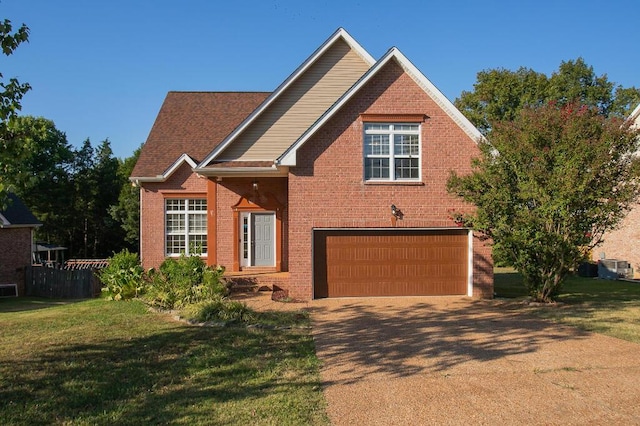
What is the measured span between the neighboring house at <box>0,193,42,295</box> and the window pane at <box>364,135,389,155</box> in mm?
14467

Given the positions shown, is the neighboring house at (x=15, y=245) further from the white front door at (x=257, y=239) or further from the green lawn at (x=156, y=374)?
the green lawn at (x=156, y=374)

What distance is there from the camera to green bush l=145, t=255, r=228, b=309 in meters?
13.3

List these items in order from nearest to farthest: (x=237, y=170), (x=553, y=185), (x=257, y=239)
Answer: (x=553, y=185) < (x=237, y=170) < (x=257, y=239)

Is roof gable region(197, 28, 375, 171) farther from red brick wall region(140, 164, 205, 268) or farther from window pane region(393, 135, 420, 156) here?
window pane region(393, 135, 420, 156)

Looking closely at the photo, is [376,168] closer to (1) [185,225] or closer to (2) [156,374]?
(1) [185,225]

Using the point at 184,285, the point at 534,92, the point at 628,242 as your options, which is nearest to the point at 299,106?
the point at 184,285

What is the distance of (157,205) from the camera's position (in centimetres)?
1922

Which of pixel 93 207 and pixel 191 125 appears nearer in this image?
pixel 191 125

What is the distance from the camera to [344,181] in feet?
49.0

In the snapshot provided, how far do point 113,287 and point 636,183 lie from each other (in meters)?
15.4

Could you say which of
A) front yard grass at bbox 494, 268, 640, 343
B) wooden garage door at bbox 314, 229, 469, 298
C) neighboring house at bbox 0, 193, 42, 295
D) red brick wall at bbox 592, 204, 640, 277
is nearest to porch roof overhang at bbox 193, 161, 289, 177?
wooden garage door at bbox 314, 229, 469, 298

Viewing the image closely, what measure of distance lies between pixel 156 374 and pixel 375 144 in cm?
975

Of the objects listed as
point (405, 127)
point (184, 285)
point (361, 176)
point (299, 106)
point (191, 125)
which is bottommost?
point (184, 285)

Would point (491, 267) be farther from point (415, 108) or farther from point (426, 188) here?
point (415, 108)
